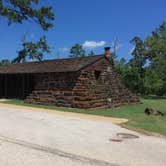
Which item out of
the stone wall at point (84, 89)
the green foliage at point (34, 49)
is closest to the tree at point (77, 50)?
the green foliage at point (34, 49)

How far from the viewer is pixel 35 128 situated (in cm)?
910

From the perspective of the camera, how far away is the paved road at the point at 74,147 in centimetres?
532

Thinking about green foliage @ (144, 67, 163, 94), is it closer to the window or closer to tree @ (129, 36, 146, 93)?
tree @ (129, 36, 146, 93)

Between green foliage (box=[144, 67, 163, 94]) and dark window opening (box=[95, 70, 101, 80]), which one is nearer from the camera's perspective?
dark window opening (box=[95, 70, 101, 80])

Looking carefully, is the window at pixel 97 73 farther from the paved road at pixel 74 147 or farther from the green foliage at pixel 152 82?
the green foliage at pixel 152 82

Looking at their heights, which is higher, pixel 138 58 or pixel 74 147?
pixel 138 58

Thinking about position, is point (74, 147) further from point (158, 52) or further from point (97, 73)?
point (158, 52)

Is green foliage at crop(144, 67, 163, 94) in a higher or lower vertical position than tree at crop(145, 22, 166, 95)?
lower

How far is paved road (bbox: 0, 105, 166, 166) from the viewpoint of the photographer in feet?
17.5

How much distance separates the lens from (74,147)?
256 inches

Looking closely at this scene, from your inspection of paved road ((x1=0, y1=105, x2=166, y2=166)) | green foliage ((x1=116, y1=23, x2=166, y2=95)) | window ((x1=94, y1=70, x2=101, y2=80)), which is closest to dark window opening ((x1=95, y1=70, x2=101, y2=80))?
window ((x1=94, y1=70, x2=101, y2=80))

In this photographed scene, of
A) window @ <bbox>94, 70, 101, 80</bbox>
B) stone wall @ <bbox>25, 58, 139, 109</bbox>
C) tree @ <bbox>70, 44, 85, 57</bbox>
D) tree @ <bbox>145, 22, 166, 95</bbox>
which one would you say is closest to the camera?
stone wall @ <bbox>25, 58, 139, 109</bbox>

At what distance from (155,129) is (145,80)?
2481 cm

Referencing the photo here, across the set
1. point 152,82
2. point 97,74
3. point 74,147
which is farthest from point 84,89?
point 152,82
